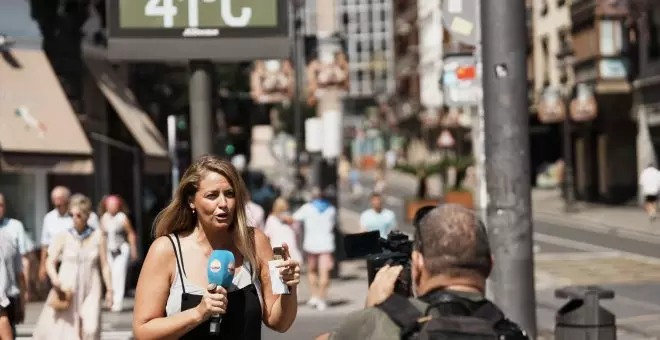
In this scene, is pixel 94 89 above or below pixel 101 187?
above

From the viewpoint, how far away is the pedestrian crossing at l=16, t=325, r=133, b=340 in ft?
48.9

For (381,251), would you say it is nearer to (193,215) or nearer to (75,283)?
(193,215)

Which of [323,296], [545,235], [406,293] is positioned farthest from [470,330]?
[545,235]

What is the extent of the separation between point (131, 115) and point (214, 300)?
18.0 m

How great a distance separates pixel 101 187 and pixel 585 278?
313 inches

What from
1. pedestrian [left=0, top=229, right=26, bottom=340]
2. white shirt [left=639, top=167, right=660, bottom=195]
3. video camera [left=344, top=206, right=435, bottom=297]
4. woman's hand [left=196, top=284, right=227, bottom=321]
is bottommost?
white shirt [left=639, top=167, right=660, bottom=195]

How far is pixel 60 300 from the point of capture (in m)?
12.0

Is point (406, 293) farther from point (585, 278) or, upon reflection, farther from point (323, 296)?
point (585, 278)

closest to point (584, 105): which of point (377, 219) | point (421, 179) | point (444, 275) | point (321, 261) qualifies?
point (421, 179)

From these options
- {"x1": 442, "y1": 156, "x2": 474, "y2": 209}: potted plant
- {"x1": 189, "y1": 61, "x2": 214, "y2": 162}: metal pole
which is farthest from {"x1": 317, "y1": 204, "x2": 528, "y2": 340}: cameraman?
{"x1": 442, "y1": 156, "x2": 474, "y2": 209}: potted plant

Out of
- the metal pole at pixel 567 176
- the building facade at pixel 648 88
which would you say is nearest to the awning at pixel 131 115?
the metal pole at pixel 567 176

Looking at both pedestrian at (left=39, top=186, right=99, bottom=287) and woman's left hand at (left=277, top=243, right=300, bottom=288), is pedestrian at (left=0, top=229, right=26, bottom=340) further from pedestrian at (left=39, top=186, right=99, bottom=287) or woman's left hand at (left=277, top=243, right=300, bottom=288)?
pedestrian at (left=39, top=186, right=99, bottom=287)

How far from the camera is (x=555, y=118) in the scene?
4828 centimetres

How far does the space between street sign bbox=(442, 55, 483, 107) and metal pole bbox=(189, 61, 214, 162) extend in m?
2.19
